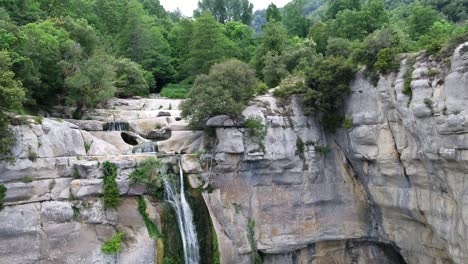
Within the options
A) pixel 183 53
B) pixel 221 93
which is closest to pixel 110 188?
pixel 221 93

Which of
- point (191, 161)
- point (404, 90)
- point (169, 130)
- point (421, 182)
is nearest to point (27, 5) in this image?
point (169, 130)

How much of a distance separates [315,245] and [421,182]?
6734 mm

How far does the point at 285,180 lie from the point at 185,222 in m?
5.73

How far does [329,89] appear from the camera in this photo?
2036cm

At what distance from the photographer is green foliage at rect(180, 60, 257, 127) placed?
19.4m

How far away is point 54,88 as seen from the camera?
950 inches

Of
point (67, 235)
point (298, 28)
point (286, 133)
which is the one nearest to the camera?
point (67, 235)

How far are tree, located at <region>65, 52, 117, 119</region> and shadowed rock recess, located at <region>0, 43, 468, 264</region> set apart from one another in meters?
1.44

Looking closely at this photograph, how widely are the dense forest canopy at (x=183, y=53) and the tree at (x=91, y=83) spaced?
0.06 meters

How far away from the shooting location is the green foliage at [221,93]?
19.4m

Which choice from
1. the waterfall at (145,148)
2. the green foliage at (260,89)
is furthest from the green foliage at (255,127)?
the waterfall at (145,148)

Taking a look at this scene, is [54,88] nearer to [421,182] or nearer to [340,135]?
[340,135]

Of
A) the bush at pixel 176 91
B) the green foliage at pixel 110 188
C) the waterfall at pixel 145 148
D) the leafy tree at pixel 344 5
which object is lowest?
the green foliage at pixel 110 188

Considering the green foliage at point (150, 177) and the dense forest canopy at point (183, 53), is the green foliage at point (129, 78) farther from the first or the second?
the green foliage at point (150, 177)
